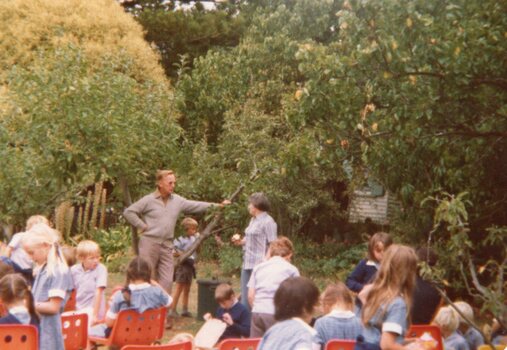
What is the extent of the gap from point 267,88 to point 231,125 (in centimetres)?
207

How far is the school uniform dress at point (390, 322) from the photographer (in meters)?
4.49

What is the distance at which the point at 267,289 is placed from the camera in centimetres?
721

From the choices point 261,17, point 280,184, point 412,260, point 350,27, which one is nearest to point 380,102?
point 350,27

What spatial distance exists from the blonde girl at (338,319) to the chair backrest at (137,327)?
1.76 m

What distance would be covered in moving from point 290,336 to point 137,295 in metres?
2.90

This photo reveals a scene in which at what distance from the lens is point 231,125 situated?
15281 millimetres

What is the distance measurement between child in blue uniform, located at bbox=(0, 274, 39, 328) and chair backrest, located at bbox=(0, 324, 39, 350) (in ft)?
0.54

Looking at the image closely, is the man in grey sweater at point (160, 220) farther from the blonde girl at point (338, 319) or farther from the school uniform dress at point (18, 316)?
the blonde girl at point (338, 319)

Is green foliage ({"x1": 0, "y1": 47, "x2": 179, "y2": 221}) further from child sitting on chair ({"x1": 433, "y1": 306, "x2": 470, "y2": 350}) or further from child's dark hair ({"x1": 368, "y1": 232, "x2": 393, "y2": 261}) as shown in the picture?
child sitting on chair ({"x1": 433, "y1": 306, "x2": 470, "y2": 350})

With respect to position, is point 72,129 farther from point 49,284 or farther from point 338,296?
point 338,296

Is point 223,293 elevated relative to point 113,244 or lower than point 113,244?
elevated

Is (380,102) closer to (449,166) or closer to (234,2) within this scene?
(449,166)

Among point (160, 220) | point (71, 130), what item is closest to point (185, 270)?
point (160, 220)

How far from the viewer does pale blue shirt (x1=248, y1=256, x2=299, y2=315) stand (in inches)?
283
